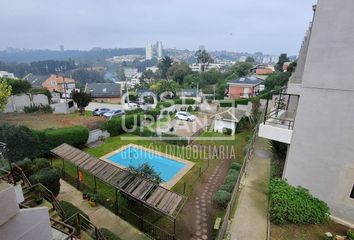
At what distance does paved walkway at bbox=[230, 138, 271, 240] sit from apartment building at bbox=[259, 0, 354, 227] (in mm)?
1776

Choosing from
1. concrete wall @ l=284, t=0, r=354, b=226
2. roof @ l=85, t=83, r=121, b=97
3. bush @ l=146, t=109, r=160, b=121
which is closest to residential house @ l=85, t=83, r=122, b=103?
roof @ l=85, t=83, r=121, b=97

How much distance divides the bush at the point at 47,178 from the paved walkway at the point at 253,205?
8.77m

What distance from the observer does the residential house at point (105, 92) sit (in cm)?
4775

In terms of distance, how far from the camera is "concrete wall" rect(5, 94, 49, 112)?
28016 millimetres

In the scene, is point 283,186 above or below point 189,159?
above

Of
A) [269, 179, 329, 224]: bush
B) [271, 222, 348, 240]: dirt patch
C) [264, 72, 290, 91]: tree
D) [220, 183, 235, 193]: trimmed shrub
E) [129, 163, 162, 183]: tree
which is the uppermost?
→ [264, 72, 290, 91]: tree

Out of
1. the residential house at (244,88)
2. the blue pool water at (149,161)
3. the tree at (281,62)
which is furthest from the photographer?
the tree at (281,62)

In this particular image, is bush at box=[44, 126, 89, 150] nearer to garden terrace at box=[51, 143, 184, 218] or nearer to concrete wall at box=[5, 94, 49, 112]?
garden terrace at box=[51, 143, 184, 218]

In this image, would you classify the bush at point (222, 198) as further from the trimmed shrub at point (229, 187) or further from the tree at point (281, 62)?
the tree at point (281, 62)

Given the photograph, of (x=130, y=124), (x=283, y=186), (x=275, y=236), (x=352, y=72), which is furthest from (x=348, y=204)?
(x=130, y=124)

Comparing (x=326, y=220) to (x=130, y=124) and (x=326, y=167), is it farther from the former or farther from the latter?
(x=130, y=124)

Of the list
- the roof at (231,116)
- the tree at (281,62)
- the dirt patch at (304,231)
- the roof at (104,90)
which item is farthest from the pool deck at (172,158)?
the tree at (281,62)

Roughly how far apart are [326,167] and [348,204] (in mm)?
1480

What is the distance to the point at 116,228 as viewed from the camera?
372 inches
